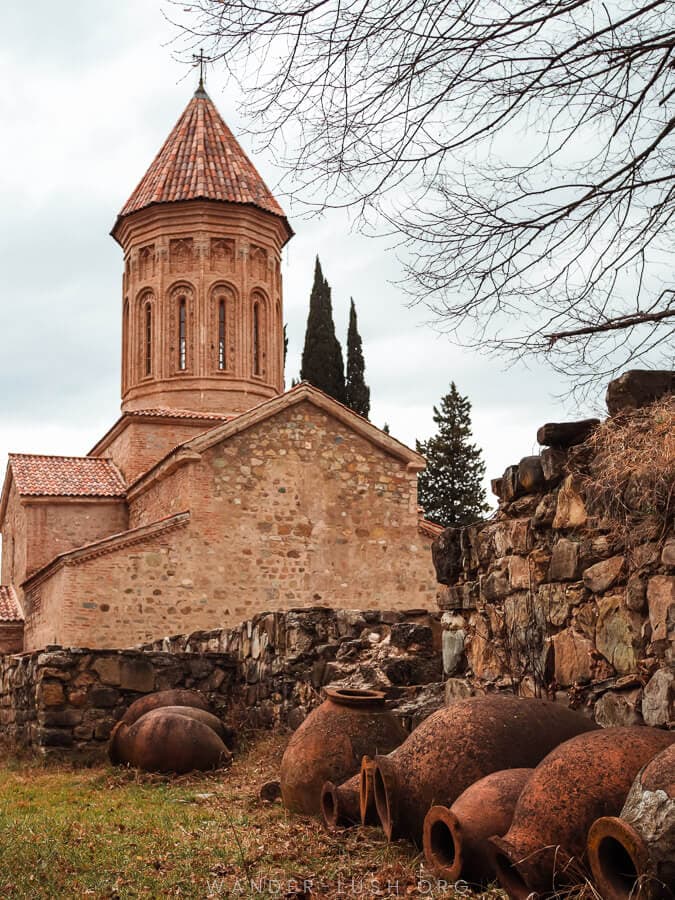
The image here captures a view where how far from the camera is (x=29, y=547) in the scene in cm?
2008

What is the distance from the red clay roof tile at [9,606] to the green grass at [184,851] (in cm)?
1350

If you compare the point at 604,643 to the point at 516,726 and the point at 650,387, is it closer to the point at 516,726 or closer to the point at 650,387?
the point at 516,726

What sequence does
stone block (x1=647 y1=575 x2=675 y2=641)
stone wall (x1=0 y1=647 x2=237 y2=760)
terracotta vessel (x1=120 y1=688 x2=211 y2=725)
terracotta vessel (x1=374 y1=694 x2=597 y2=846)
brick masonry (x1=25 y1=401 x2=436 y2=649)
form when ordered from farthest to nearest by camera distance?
brick masonry (x1=25 y1=401 x2=436 y2=649)
stone wall (x1=0 y1=647 x2=237 y2=760)
terracotta vessel (x1=120 y1=688 x2=211 y2=725)
stone block (x1=647 y1=575 x2=675 y2=641)
terracotta vessel (x1=374 y1=694 x2=597 y2=846)

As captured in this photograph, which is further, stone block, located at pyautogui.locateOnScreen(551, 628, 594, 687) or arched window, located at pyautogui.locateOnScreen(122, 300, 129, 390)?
arched window, located at pyautogui.locateOnScreen(122, 300, 129, 390)

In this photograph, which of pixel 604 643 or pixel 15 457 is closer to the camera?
pixel 604 643

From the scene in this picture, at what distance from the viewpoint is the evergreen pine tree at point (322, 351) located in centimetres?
3031

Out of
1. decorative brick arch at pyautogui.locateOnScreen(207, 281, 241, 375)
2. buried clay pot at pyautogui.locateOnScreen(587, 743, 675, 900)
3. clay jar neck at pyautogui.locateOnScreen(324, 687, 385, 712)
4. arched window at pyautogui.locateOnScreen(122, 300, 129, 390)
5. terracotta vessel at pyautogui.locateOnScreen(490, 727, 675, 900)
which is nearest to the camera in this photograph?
buried clay pot at pyautogui.locateOnScreen(587, 743, 675, 900)

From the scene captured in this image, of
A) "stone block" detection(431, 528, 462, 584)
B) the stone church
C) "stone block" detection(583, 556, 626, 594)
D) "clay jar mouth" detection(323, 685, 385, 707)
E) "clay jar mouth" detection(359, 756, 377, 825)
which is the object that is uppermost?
the stone church

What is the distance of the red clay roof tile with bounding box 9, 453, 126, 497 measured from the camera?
20.3 meters

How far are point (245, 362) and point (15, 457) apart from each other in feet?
18.1

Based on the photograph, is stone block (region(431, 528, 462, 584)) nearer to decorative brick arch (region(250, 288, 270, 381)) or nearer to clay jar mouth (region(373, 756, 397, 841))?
clay jar mouth (region(373, 756, 397, 841))

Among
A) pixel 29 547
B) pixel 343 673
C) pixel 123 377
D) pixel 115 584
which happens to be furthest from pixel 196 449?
pixel 343 673

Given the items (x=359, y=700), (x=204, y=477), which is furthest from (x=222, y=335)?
(x=359, y=700)

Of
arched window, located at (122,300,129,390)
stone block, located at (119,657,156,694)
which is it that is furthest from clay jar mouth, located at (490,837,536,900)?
arched window, located at (122,300,129,390)
